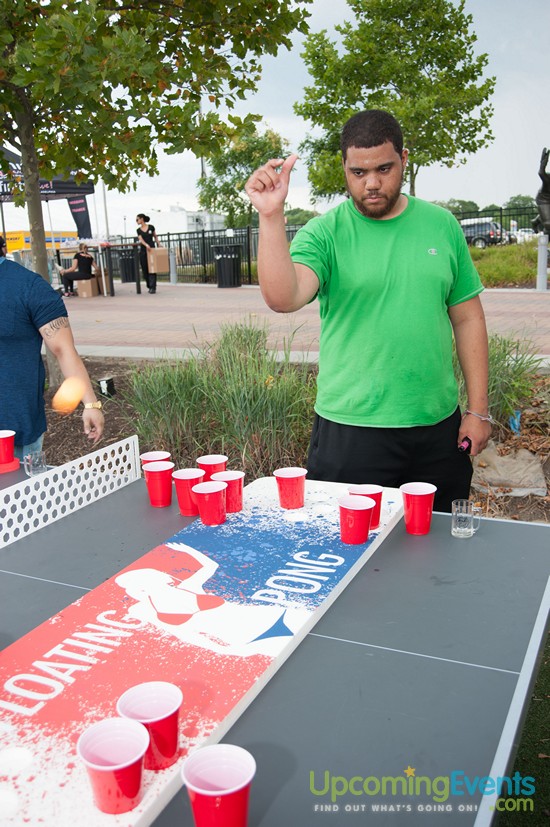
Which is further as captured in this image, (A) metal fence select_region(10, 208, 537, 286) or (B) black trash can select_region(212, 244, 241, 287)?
(A) metal fence select_region(10, 208, 537, 286)

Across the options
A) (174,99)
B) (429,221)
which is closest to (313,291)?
(429,221)

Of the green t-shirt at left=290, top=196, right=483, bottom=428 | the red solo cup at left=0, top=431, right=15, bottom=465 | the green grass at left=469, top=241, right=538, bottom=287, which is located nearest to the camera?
the green t-shirt at left=290, top=196, right=483, bottom=428

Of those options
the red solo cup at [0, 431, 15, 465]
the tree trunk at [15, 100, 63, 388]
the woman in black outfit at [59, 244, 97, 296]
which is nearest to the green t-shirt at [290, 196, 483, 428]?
the red solo cup at [0, 431, 15, 465]

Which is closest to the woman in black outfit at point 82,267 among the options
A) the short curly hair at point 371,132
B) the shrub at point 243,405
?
the shrub at point 243,405

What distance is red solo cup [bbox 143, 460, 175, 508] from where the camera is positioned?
8.86 ft

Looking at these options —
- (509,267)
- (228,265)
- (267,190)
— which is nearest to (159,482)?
(267,190)

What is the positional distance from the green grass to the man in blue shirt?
1400 cm

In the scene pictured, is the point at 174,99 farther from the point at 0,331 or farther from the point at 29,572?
the point at 29,572

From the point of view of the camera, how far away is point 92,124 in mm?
5848

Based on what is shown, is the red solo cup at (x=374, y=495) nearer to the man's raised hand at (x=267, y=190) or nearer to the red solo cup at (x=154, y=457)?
the red solo cup at (x=154, y=457)

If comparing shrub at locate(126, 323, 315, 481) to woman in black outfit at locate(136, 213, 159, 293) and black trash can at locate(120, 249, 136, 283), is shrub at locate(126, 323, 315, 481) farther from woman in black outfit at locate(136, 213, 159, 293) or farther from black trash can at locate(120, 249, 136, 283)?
black trash can at locate(120, 249, 136, 283)

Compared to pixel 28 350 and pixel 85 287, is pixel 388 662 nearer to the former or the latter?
pixel 28 350

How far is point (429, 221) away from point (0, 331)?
205 centimetres

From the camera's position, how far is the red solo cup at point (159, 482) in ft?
8.86
